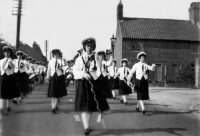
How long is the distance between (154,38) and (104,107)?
35254 mm

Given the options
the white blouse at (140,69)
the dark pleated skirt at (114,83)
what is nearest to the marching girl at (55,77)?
the white blouse at (140,69)

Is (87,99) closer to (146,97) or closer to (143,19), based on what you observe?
(146,97)

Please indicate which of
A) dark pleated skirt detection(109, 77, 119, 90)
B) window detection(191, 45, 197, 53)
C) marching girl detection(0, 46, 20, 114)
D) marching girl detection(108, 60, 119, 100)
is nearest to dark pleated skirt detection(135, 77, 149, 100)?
marching girl detection(0, 46, 20, 114)

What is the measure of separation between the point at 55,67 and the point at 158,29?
34129mm

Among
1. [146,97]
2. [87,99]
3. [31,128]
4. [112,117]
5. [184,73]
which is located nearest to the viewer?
[87,99]

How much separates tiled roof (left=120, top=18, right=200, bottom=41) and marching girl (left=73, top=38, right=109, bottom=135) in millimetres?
33819

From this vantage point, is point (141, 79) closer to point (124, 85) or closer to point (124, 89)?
point (124, 89)

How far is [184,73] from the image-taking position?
3550 centimetres

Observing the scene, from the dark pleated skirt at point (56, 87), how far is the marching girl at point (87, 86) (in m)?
3.29

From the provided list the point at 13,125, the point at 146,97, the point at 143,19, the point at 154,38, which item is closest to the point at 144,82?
the point at 146,97

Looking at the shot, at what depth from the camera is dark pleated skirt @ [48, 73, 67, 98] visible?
1027 cm

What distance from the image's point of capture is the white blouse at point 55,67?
1043 centimetres

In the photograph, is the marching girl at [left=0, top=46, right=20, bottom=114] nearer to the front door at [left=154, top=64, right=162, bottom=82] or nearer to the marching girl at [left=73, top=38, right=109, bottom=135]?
the marching girl at [left=73, top=38, right=109, bottom=135]

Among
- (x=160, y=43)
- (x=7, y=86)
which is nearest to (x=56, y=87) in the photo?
(x=7, y=86)
